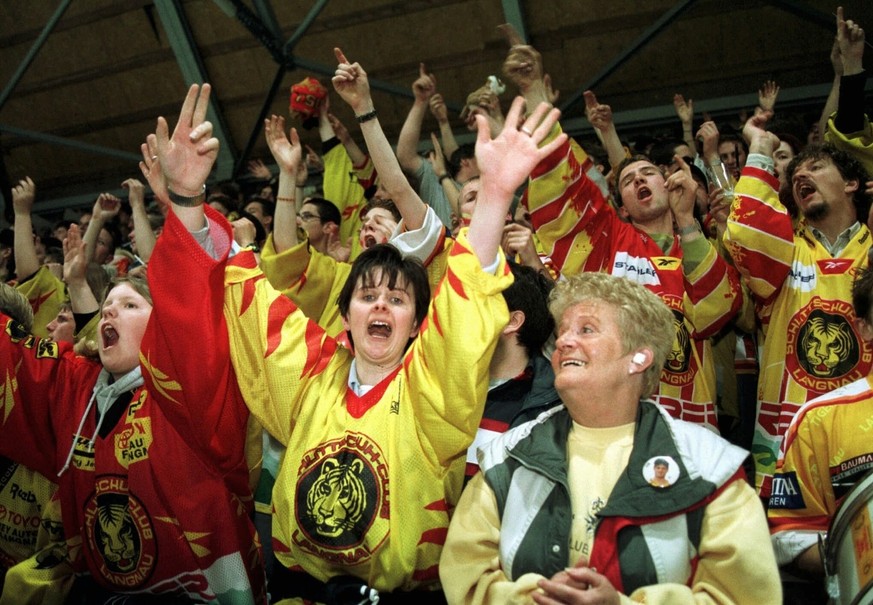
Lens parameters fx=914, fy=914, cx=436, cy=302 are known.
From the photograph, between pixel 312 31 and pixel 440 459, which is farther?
pixel 312 31

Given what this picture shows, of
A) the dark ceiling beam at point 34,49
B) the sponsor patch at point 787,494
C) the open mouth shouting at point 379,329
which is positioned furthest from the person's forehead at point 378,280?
the dark ceiling beam at point 34,49

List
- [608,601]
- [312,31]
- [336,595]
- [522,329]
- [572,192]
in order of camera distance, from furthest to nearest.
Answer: [312,31]
[572,192]
[522,329]
[336,595]
[608,601]

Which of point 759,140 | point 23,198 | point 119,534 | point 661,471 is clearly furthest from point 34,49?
point 661,471

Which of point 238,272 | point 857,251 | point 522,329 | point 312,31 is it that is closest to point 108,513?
point 238,272

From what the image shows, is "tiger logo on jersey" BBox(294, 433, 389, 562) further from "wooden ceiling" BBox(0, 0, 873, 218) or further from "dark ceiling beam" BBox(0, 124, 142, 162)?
"dark ceiling beam" BBox(0, 124, 142, 162)

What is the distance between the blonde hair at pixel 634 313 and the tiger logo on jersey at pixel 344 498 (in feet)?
1.93

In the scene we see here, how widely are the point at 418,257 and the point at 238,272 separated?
1.90ft

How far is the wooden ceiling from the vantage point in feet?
20.0

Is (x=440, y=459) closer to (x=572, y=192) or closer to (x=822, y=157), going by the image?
(x=572, y=192)

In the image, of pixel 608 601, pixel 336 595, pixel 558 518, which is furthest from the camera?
pixel 336 595

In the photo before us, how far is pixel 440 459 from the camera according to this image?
2207 mm

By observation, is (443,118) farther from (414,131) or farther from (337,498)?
(337,498)

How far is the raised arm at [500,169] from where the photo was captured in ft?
7.01

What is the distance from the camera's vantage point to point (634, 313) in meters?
2.15
